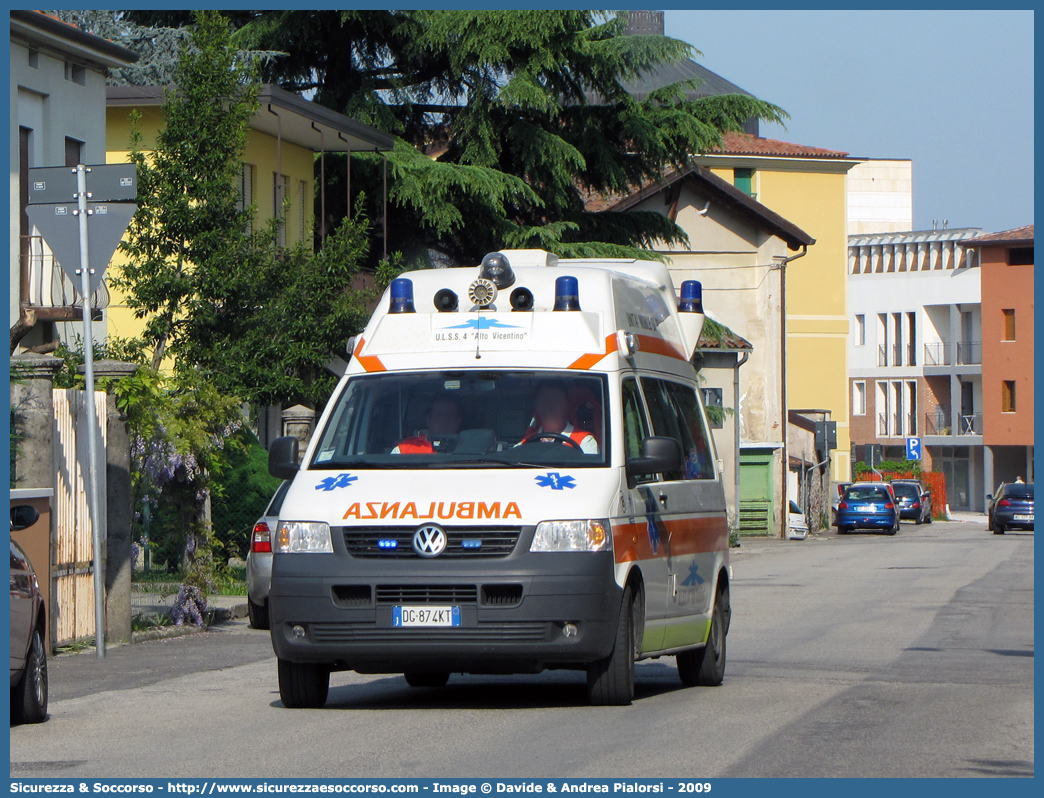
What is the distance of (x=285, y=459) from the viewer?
10594mm

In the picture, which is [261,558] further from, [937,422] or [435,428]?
[937,422]

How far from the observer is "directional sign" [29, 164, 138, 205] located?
1427cm

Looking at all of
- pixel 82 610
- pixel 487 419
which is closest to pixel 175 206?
pixel 82 610

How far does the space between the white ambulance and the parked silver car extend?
3143mm

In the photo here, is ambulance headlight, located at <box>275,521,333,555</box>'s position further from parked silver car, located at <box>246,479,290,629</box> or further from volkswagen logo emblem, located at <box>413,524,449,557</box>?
parked silver car, located at <box>246,479,290,629</box>

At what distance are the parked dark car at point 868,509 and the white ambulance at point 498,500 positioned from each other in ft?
142

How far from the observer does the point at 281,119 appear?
31875 millimetres

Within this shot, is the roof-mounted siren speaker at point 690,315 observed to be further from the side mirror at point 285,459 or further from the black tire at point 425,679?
the side mirror at point 285,459

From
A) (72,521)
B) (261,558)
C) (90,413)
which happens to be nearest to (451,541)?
(90,413)

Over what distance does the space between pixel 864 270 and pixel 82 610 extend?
82204mm

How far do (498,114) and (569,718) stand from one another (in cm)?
2545

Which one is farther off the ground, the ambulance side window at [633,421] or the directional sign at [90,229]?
the directional sign at [90,229]

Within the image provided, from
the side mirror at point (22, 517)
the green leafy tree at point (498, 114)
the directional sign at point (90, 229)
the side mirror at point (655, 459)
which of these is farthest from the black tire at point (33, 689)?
the green leafy tree at point (498, 114)

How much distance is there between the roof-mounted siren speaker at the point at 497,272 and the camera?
11266 mm
